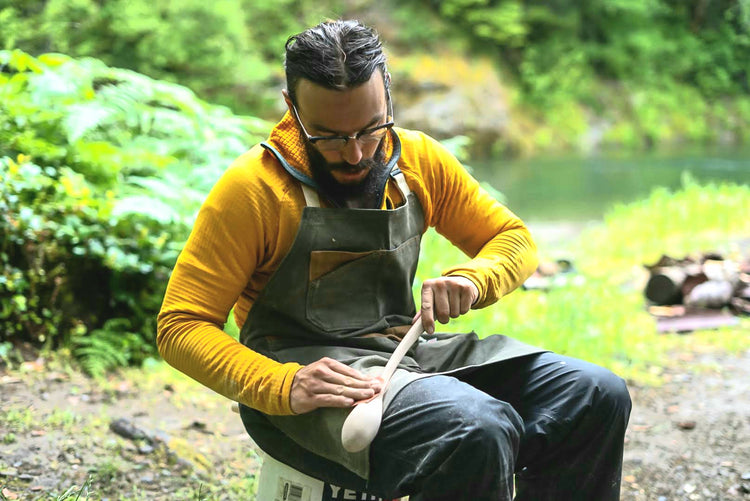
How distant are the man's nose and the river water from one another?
6.42m

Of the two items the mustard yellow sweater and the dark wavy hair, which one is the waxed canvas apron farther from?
the dark wavy hair

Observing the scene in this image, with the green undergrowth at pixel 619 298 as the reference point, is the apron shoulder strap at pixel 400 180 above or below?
above

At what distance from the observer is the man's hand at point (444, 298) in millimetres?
1725

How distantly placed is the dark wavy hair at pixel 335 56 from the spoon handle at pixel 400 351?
0.56m

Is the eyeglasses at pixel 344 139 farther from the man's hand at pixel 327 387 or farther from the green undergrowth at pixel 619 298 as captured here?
the green undergrowth at pixel 619 298

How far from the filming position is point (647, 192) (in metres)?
10.9

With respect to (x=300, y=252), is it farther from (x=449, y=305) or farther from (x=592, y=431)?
(x=592, y=431)

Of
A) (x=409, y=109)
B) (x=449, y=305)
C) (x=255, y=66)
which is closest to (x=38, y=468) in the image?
(x=449, y=305)

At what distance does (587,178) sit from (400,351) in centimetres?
1152

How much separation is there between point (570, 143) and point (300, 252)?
15986 millimetres

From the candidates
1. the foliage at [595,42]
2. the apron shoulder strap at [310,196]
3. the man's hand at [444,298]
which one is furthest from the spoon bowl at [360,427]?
the foliage at [595,42]

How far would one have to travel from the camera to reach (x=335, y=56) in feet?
5.33

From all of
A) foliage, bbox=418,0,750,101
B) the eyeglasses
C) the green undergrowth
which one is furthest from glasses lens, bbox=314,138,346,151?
foliage, bbox=418,0,750,101

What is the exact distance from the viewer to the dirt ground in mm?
2369
